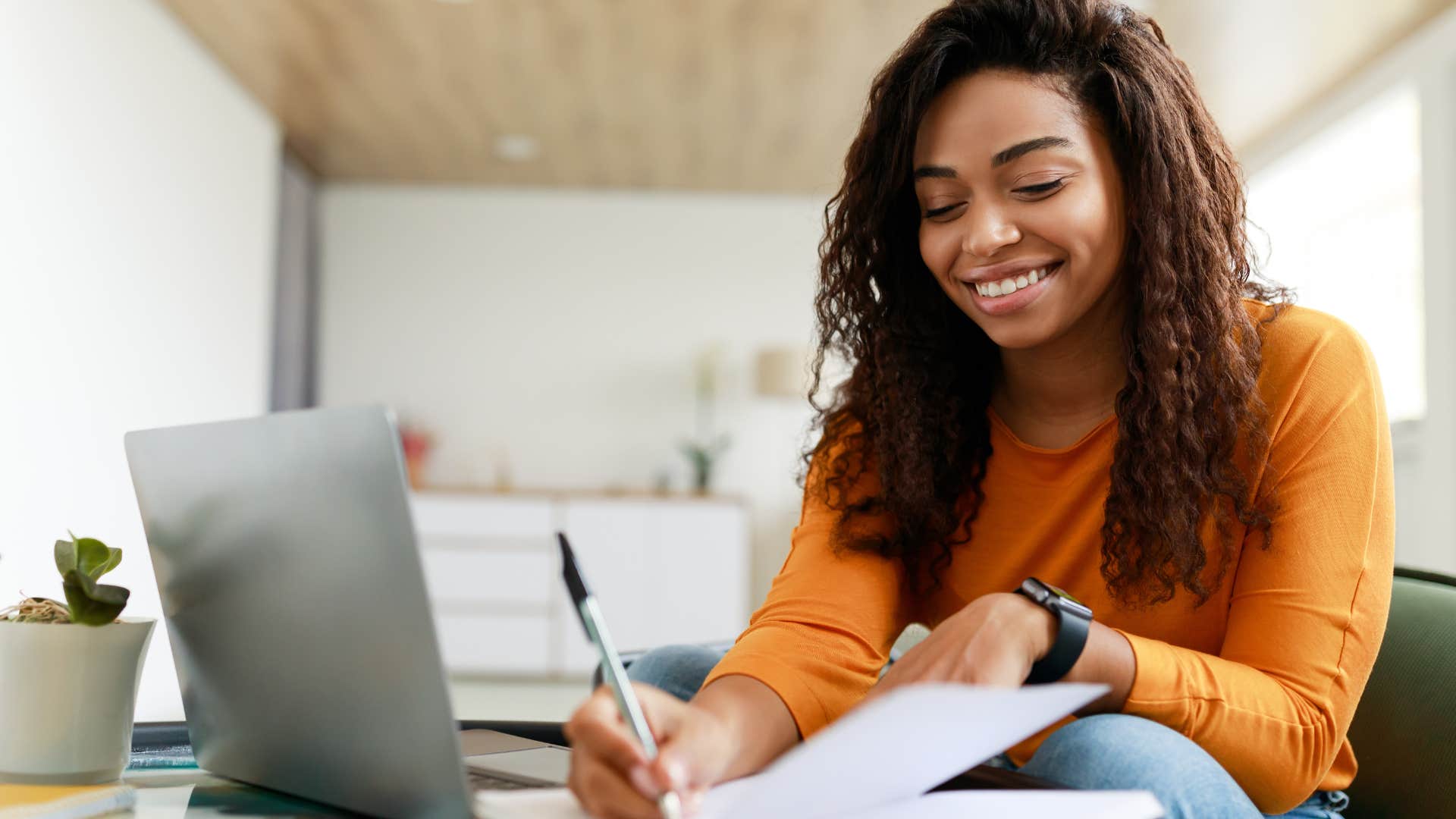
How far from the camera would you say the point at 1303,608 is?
899 mm

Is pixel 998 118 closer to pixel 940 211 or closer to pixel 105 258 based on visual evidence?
pixel 940 211

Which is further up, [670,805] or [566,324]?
[566,324]

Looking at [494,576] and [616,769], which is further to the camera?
[494,576]

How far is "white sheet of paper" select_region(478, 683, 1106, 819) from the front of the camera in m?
0.53

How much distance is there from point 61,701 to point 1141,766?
0.72 meters

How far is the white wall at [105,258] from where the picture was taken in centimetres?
304

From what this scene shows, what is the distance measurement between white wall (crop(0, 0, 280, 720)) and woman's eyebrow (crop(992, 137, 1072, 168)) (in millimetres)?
2218

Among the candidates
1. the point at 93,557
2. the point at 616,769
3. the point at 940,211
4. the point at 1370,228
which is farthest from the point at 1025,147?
the point at 1370,228

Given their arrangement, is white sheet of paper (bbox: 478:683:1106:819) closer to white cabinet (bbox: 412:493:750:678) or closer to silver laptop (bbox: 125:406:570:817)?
silver laptop (bbox: 125:406:570:817)

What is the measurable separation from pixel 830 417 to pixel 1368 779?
66 cm

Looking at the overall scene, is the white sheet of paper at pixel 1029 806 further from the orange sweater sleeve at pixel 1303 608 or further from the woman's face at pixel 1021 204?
the woman's face at pixel 1021 204

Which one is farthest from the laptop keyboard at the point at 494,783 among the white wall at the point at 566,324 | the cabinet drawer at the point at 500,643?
the white wall at the point at 566,324

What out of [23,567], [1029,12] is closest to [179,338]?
[23,567]

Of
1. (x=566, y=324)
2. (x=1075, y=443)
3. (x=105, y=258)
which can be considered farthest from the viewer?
(x=566, y=324)
